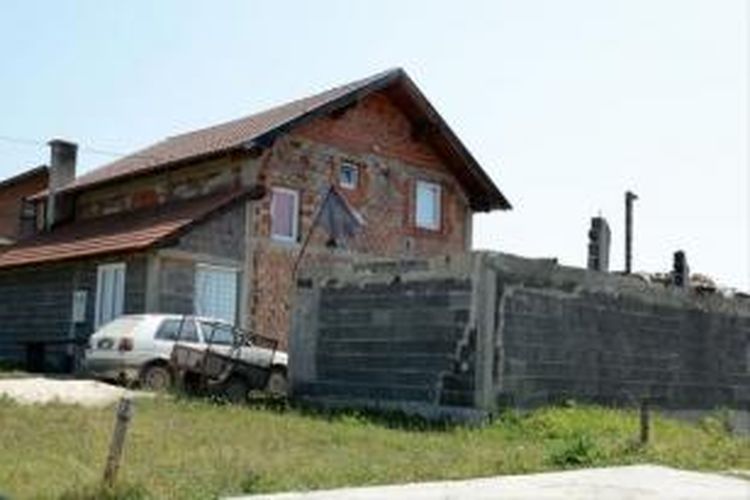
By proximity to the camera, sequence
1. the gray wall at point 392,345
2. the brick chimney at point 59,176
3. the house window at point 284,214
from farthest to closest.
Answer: the brick chimney at point 59,176
the house window at point 284,214
the gray wall at point 392,345

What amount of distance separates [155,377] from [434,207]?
12.2 m

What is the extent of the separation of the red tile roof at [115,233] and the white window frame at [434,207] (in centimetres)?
581

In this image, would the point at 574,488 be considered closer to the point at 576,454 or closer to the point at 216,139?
the point at 576,454

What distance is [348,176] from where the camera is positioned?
1205 inches

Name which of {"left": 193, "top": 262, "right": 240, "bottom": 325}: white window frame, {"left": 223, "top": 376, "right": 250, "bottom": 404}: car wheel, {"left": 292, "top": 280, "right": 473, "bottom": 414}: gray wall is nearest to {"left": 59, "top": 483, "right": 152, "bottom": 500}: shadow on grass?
{"left": 292, "top": 280, "right": 473, "bottom": 414}: gray wall

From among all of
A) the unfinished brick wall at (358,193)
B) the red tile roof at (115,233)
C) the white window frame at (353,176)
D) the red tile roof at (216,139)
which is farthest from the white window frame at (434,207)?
the red tile roof at (115,233)

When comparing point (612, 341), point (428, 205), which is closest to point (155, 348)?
point (612, 341)

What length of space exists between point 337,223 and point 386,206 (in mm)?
2224

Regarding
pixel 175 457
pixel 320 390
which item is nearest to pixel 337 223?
pixel 320 390

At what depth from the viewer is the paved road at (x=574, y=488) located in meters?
11.4

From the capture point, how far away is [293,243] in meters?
29.0

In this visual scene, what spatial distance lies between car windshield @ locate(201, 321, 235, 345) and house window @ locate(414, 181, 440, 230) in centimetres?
989

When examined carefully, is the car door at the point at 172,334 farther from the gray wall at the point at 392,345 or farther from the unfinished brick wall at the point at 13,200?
the unfinished brick wall at the point at 13,200

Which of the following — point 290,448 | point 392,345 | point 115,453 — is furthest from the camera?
point 392,345
